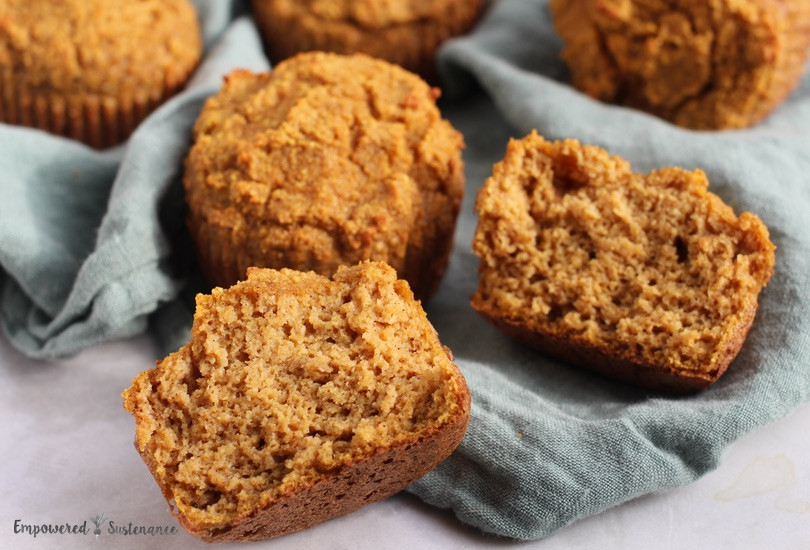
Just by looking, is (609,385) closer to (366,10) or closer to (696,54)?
(696,54)

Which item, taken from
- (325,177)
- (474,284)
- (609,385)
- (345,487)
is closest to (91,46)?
(325,177)

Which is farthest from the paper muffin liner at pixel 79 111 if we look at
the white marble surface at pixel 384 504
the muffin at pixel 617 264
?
the muffin at pixel 617 264

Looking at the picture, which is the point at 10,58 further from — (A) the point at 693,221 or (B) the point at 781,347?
(B) the point at 781,347

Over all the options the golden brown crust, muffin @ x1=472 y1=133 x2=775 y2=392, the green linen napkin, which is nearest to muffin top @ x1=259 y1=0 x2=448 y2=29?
the green linen napkin

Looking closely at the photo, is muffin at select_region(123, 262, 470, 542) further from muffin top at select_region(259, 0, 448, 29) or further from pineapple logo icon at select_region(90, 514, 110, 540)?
muffin top at select_region(259, 0, 448, 29)

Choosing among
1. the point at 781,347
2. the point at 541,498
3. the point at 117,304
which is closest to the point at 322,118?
the point at 117,304

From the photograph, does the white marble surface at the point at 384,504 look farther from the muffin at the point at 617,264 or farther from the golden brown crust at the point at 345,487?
the muffin at the point at 617,264
